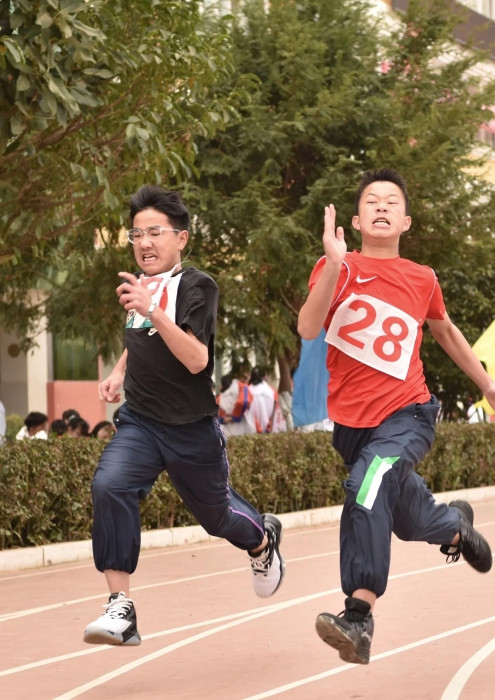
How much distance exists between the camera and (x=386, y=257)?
6.60 metres

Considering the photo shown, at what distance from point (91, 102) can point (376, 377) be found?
5.11 metres

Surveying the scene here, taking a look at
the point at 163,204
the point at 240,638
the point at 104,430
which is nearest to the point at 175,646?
the point at 240,638

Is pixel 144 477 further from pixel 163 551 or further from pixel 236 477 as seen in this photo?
pixel 236 477

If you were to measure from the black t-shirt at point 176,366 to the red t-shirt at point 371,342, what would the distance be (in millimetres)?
489

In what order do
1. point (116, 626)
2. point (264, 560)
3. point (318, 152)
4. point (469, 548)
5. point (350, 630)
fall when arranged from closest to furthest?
point (350, 630) < point (116, 626) < point (469, 548) < point (264, 560) < point (318, 152)

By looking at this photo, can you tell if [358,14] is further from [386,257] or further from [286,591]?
[386,257]

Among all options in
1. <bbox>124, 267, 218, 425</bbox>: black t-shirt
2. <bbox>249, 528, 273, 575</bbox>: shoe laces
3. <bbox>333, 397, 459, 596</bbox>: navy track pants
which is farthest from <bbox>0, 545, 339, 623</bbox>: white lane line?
<bbox>333, 397, 459, 596</bbox>: navy track pants

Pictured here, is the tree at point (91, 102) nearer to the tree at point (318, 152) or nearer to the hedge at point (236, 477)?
the hedge at point (236, 477)

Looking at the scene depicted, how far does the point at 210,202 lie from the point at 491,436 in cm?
536

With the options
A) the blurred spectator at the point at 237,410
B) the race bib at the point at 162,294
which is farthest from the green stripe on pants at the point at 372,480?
the blurred spectator at the point at 237,410

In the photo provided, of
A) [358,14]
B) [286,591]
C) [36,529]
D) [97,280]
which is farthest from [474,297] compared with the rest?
[286,591]

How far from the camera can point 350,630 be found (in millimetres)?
5793

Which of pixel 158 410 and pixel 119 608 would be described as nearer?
pixel 119 608

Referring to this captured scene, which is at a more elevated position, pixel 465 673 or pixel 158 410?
pixel 158 410
